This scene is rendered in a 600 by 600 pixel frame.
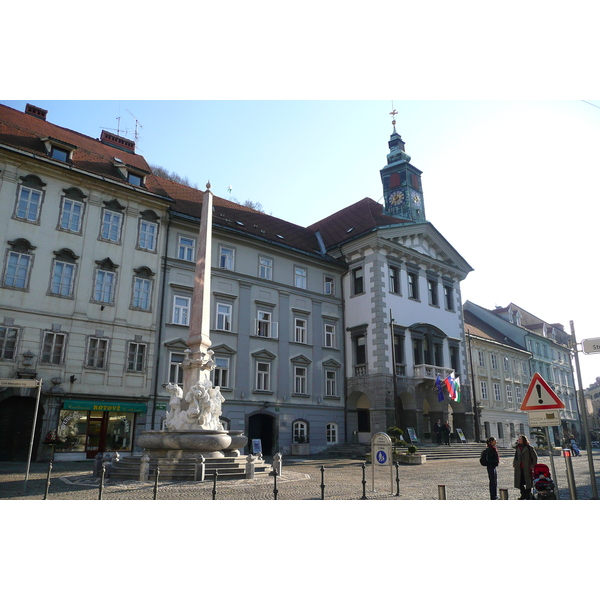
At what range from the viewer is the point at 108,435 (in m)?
23.8

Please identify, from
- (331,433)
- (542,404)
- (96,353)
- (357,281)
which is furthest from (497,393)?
(542,404)

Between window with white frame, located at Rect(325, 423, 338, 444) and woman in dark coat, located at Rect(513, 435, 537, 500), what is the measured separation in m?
21.8

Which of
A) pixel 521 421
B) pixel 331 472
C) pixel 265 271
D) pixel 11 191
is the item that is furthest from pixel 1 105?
pixel 521 421

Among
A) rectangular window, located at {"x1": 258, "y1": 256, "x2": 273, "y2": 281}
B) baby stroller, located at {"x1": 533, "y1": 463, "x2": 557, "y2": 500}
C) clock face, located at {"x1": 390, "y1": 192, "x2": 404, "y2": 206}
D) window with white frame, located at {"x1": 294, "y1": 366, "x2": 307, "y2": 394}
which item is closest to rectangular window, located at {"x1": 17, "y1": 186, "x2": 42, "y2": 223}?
rectangular window, located at {"x1": 258, "y1": 256, "x2": 273, "y2": 281}

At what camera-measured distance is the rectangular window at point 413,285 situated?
119 ft

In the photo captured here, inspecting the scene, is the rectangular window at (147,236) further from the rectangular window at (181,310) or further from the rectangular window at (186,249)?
the rectangular window at (181,310)

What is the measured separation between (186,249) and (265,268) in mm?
5552

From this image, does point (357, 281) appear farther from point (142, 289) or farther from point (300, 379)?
point (142, 289)

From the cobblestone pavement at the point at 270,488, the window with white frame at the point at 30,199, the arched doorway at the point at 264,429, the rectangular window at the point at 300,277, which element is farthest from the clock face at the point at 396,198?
the cobblestone pavement at the point at 270,488

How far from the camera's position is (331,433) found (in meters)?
32.0

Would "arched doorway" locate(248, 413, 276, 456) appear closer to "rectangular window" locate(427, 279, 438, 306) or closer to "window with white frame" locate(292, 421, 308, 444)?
"window with white frame" locate(292, 421, 308, 444)

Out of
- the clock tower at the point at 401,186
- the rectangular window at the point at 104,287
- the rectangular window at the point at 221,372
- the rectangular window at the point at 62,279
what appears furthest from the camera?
the clock tower at the point at 401,186

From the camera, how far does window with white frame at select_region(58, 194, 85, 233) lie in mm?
24438

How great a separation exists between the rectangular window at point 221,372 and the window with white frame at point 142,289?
16.7 feet
